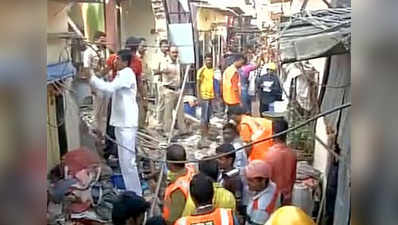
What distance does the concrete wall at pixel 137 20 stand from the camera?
112cm

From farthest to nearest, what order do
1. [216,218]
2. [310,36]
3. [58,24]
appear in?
[216,218] → [310,36] → [58,24]

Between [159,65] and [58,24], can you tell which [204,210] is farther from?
[58,24]

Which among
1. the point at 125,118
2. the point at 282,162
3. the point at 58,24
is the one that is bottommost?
the point at 282,162

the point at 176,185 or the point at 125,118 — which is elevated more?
the point at 125,118

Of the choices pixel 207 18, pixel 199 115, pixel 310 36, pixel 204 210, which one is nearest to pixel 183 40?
pixel 207 18

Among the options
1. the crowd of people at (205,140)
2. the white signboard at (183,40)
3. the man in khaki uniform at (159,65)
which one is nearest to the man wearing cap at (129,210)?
the crowd of people at (205,140)

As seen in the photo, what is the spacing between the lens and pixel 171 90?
48.3 inches

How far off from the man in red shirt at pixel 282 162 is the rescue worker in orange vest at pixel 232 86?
0.36ft

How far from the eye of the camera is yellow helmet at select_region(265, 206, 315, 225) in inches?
44.6

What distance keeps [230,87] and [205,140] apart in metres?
0.14

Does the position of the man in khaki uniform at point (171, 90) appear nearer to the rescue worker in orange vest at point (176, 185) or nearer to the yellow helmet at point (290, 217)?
the rescue worker in orange vest at point (176, 185)
